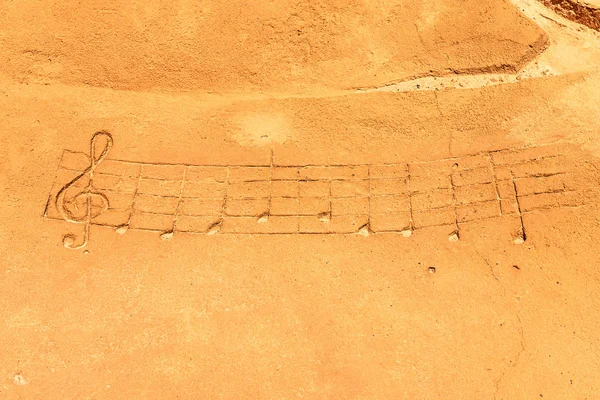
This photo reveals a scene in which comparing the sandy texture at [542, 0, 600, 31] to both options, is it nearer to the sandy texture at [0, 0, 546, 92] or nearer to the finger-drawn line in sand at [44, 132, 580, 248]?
the sandy texture at [0, 0, 546, 92]

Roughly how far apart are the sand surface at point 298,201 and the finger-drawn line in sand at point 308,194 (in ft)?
0.07

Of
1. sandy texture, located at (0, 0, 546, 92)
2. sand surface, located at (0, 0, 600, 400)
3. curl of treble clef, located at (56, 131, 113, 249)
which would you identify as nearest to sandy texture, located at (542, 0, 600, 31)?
sand surface, located at (0, 0, 600, 400)

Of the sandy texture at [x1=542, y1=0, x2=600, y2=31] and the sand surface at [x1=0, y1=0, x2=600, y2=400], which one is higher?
the sandy texture at [x1=542, y1=0, x2=600, y2=31]

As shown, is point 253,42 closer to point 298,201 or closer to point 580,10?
point 298,201

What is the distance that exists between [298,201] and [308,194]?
0.13 m

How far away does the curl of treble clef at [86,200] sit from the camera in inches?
161

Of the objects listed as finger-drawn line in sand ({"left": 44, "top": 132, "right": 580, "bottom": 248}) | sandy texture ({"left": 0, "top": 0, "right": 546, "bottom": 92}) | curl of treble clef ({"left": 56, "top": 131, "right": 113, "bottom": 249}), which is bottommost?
curl of treble clef ({"left": 56, "top": 131, "right": 113, "bottom": 249})

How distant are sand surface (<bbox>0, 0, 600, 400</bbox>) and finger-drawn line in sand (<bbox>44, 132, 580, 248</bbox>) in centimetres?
2

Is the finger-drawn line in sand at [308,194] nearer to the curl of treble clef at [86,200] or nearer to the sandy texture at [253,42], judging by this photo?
the curl of treble clef at [86,200]

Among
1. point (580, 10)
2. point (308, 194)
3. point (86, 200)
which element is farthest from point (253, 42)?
point (580, 10)

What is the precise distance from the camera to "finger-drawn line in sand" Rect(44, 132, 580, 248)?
13.3ft

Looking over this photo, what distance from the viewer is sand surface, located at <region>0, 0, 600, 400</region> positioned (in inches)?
158

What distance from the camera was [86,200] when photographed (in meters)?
4.10

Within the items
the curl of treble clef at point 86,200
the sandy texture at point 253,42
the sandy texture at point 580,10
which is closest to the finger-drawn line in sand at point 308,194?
the curl of treble clef at point 86,200
